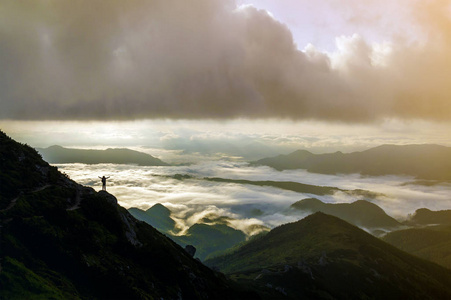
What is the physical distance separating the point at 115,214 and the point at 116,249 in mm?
18439

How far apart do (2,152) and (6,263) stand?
70.4 meters

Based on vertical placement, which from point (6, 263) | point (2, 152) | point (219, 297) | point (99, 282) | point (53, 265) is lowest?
point (219, 297)

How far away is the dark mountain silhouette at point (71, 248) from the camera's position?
243 ft

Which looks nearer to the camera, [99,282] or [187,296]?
[99,282]

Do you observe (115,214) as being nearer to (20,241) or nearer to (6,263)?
(20,241)

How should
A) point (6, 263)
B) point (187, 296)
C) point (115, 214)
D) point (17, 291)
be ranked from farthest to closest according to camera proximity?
point (115, 214) < point (187, 296) < point (6, 263) < point (17, 291)

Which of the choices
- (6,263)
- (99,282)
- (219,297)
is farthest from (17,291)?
(219,297)

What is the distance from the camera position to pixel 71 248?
87.9 meters

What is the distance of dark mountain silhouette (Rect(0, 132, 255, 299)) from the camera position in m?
73.9

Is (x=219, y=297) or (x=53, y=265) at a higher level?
(x=53, y=265)

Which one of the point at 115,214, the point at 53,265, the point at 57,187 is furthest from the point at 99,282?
the point at 57,187

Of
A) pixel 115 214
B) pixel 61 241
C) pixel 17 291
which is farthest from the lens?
pixel 115 214

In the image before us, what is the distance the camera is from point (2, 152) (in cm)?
Result: 11825

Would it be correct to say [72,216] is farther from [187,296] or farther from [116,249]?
[187,296]
